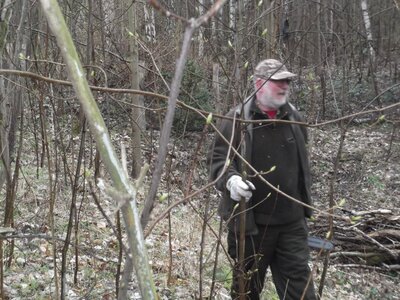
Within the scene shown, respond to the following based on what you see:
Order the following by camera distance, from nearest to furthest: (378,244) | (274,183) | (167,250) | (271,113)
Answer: (274,183)
(271,113)
(167,250)
(378,244)

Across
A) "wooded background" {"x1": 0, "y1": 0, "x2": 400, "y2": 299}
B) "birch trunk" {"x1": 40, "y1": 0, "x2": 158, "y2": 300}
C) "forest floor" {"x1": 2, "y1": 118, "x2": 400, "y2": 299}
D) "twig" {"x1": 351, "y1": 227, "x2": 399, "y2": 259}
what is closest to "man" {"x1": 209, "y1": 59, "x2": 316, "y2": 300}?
"wooded background" {"x1": 0, "y1": 0, "x2": 400, "y2": 299}

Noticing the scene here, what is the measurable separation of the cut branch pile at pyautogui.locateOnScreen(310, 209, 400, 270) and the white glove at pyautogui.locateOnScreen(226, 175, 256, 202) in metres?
3.09

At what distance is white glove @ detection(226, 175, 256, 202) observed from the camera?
2.93 meters

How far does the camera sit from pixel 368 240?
6324mm

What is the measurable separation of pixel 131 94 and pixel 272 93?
2.09 m

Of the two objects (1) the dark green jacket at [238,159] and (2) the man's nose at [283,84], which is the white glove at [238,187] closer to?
(1) the dark green jacket at [238,159]

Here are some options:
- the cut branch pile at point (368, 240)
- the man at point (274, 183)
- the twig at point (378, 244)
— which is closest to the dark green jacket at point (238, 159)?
the man at point (274, 183)

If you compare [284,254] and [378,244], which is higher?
[284,254]

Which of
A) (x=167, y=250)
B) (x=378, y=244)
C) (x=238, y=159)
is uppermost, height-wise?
(x=238, y=159)

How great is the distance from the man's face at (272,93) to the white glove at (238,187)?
617 mm

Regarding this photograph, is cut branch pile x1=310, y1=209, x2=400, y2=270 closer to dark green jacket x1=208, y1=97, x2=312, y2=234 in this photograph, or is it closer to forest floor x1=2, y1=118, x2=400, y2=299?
forest floor x1=2, y1=118, x2=400, y2=299

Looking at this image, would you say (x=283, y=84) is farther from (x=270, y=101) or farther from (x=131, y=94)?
(x=131, y=94)

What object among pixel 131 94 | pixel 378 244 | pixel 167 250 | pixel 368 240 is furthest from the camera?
pixel 368 240

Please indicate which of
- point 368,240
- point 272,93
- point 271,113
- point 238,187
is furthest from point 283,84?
point 368,240
